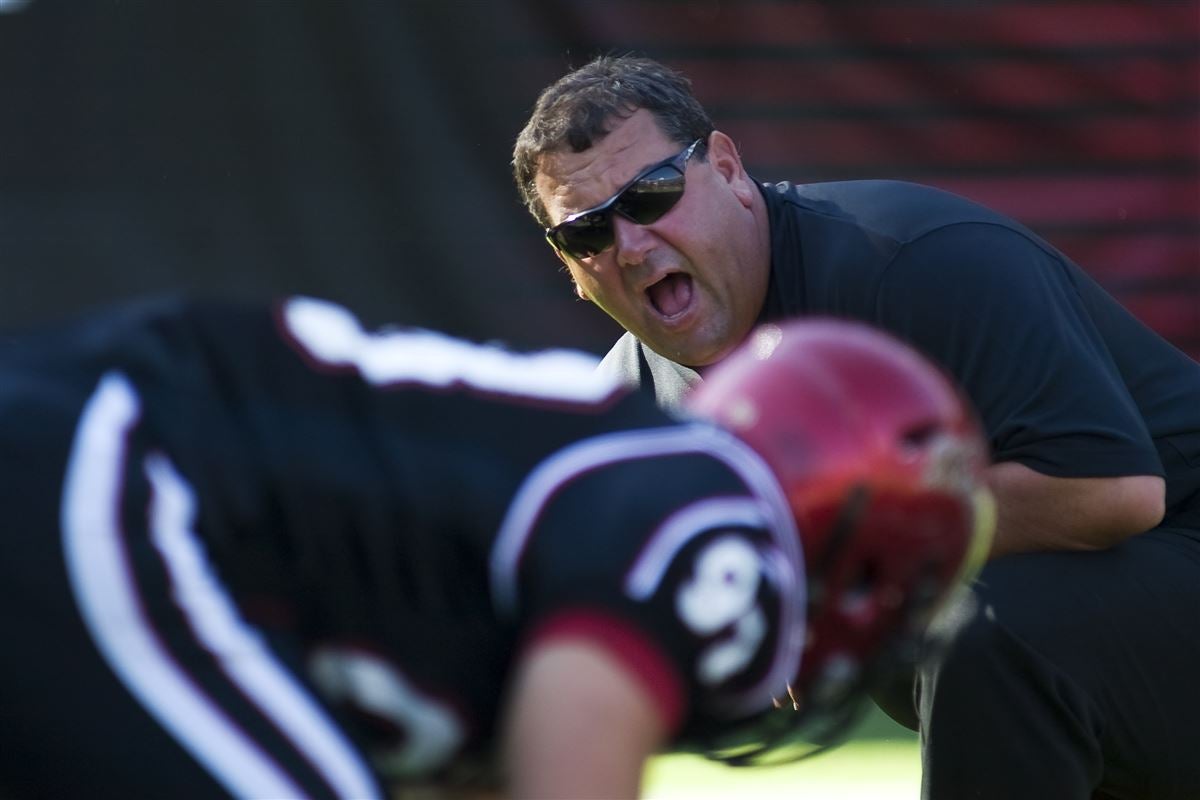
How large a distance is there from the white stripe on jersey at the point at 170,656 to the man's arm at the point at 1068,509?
1501 mm

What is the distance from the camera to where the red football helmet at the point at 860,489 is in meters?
1.69

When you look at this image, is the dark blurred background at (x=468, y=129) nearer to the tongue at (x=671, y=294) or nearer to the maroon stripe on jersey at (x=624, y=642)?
the tongue at (x=671, y=294)

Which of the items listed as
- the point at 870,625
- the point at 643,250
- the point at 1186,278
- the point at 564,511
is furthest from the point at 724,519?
the point at 1186,278

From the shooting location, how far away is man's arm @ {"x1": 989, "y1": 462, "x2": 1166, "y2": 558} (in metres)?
2.74

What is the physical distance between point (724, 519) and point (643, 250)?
72.8 inches

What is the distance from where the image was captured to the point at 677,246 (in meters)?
3.34

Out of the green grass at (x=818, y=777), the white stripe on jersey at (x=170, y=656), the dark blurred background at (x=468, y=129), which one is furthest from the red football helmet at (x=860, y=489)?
the dark blurred background at (x=468, y=129)

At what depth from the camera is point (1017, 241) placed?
2.96 metres

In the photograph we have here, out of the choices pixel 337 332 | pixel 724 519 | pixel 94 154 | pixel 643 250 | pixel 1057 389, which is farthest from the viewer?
pixel 94 154

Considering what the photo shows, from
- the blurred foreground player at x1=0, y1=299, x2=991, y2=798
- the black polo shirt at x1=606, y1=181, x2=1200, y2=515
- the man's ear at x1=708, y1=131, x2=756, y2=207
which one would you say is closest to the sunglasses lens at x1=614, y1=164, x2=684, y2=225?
the man's ear at x1=708, y1=131, x2=756, y2=207

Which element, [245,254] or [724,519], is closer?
[724,519]

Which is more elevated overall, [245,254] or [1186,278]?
[245,254]

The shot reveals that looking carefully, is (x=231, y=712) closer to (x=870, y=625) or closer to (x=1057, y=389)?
(x=870, y=625)

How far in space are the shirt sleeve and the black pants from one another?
187 millimetres
